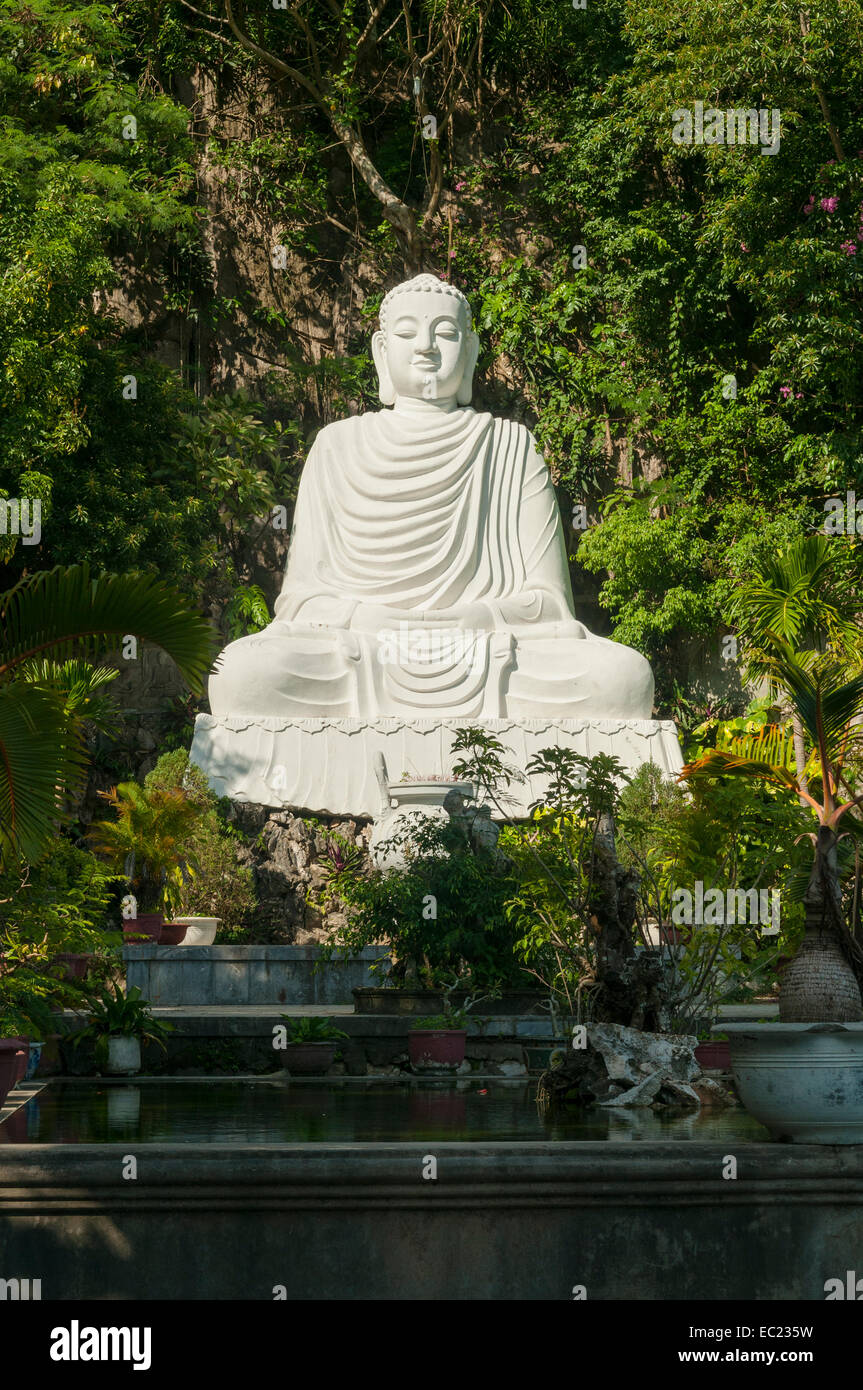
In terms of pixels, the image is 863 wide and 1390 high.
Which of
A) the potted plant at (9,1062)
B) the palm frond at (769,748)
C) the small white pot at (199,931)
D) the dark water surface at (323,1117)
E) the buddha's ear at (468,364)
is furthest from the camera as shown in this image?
the buddha's ear at (468,364)

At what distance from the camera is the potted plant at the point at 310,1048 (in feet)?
25.0

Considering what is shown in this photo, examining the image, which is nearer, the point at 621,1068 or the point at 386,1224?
the point at 386,1224

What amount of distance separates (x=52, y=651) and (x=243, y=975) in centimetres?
377

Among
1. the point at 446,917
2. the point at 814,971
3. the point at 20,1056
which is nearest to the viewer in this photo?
the point at 20,1056

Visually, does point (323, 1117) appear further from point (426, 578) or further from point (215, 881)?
point (426, 578)

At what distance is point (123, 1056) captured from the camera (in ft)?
24.9

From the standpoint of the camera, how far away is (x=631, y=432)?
15492 mm

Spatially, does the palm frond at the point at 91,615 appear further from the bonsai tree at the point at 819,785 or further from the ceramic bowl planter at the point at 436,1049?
the bonsai tree at the point at 819,785

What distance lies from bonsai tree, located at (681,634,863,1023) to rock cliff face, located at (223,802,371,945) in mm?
3182

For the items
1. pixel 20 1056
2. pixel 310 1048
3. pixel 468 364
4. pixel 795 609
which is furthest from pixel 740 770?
pixel 468 364

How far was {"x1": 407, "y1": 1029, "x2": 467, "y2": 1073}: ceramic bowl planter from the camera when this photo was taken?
24.6ft

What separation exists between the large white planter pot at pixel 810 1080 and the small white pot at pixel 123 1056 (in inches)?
148

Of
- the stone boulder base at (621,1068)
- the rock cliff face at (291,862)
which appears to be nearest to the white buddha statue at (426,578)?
the rock cliff face at (291,862)
